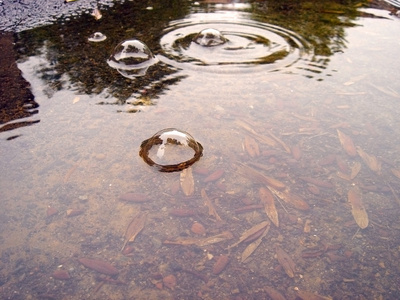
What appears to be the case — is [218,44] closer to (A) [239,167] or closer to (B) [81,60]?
(B) [81,60]

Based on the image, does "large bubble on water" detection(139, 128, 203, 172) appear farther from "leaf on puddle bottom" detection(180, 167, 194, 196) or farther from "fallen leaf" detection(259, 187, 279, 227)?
"fallen leaf" detection(259, 187, 279, 227)

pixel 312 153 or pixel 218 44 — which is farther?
pixel 218 44

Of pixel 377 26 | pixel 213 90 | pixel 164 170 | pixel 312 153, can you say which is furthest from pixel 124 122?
pixel 377 26

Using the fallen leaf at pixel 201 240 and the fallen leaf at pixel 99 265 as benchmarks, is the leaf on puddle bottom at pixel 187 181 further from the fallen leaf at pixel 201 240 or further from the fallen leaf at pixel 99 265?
the fallen leaf at pixel 99 265

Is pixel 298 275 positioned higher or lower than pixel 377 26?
lower

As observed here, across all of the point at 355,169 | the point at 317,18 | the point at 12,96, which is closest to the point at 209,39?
the point at 317,18

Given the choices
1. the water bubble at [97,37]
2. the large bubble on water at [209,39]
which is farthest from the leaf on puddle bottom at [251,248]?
the water bubble at [97,37]
